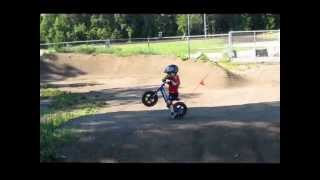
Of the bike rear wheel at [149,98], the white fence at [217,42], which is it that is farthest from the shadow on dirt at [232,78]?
the bike rear wheel at [149,98]

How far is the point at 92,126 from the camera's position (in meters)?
6.86

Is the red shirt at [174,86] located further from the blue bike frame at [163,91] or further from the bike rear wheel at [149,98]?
the bike rear wheel at [149,98]

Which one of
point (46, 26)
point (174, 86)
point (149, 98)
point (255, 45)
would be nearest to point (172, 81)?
point (174, 86)

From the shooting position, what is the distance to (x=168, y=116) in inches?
272

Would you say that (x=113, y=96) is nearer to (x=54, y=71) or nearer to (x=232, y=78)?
(x=54, y=71)

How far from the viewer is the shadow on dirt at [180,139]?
6.71m

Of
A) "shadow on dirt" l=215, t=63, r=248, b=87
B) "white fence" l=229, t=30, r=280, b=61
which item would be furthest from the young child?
"white fence" l=229, t=30, r=280, b=61

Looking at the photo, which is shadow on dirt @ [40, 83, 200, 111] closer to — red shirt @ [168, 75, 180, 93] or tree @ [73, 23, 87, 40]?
red shirt @ [168, 75, 180, 93]

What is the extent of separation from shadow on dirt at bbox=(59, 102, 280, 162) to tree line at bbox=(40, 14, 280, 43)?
0.83m

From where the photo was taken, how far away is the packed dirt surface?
6730 millimetres

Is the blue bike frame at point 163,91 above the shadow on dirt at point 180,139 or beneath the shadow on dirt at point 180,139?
above
